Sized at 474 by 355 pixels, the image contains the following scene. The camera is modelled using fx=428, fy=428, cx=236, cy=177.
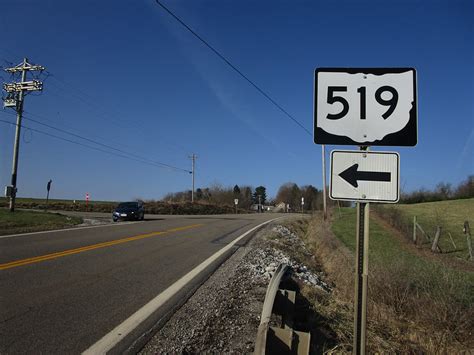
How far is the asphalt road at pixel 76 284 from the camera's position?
198 inches

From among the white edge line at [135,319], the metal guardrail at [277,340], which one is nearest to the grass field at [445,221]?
the white edge line at [135,319]

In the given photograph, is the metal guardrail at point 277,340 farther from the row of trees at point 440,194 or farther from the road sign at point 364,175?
the row of trees at point 440,194

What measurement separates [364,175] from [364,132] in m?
0.42

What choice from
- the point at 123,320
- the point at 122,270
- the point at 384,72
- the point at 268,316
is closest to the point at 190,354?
the point at 268,316

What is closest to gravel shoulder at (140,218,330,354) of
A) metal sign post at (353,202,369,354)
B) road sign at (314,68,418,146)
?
metal sign post at (353,202,369,354)

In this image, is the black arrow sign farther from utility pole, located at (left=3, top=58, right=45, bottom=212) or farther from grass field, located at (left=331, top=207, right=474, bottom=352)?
utility pole, located at (left=3, top=58, right=45, bottom=212)

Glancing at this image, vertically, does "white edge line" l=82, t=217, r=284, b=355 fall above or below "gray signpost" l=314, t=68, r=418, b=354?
below

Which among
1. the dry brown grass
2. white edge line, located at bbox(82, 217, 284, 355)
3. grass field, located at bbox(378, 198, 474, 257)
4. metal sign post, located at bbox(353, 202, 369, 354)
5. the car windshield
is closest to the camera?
metal sign post, located at bbox(353, 202, 369, 354)

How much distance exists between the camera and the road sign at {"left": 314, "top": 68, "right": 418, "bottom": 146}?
404 centimetres

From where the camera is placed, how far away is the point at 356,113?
4.12 meters

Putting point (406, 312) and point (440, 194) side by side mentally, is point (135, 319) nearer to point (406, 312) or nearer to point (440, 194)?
point (406, 312)

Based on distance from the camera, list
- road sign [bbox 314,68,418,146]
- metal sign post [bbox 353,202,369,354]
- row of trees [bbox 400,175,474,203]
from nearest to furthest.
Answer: metal sign post [bbox 353,202,369,354] < road sign [bbox 314,68,418,146] < row of trees [bbox 400,175,474,203]

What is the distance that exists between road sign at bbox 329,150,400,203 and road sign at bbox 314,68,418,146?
0.15 metres

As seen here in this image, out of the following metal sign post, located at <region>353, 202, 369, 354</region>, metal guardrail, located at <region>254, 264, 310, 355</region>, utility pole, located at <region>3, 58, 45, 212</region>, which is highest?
utility pole, located at <region>3, 58, 45, 212</region>
